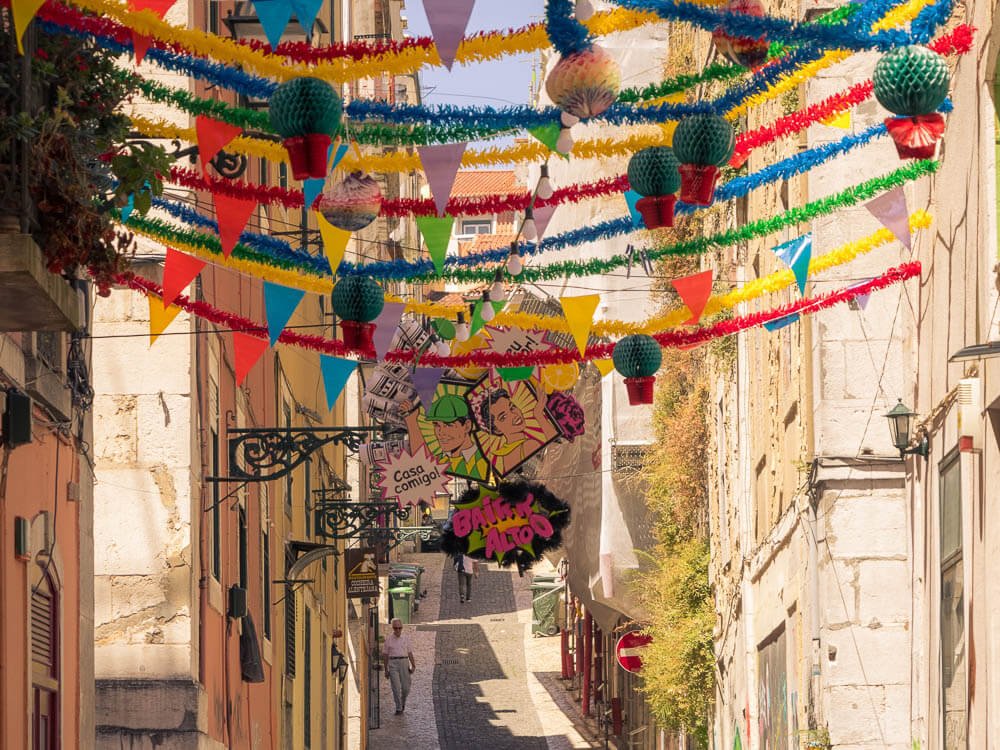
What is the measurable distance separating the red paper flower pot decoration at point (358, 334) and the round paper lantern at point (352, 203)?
1.31 metres

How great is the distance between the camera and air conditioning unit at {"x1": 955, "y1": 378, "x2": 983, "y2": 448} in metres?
9.60

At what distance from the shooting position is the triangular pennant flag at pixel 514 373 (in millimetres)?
12969

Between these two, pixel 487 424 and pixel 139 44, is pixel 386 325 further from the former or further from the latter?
pixel 487 424

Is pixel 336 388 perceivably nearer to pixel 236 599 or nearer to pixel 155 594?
pixel 155 594

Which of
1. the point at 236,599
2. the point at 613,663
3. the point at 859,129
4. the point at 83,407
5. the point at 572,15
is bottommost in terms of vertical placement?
the point at 613,663

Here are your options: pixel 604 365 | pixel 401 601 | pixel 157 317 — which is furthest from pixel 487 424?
pixel 401 601

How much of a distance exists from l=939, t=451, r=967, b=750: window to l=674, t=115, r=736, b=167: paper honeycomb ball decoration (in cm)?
345

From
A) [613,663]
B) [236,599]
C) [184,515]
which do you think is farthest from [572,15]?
[613,663]

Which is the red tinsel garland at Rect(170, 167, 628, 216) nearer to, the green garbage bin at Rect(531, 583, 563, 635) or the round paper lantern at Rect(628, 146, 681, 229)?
the round paper lantern at Rect(628, 146, 681, 229)

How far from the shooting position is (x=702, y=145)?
7801mm

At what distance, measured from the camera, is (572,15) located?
23.7 feet

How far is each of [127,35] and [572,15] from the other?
1990mm

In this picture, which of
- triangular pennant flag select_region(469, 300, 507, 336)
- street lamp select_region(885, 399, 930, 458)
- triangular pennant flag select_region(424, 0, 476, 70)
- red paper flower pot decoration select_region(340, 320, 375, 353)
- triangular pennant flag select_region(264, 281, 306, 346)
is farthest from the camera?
street lamp select_region(885, 399, 930, 458)

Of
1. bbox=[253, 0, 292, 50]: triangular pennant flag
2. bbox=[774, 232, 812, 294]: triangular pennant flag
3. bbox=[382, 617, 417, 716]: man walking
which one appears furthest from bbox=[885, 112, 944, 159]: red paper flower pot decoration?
bbox=[382, 617, 417, 716]: man walking
